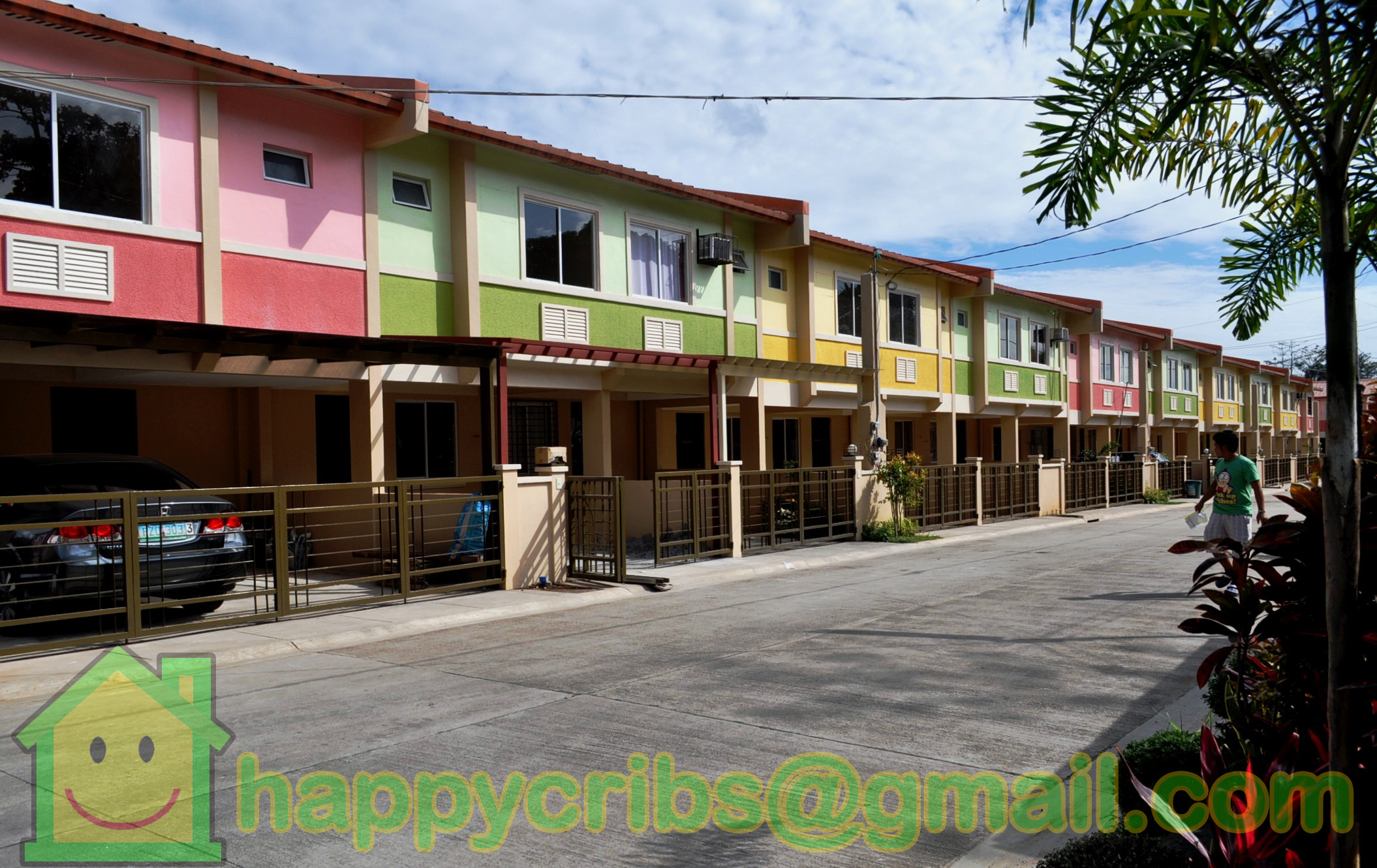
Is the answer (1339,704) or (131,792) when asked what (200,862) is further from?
(1339,704)

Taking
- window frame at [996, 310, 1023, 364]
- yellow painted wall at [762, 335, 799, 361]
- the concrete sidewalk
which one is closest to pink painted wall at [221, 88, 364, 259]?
the concrete sidewalk

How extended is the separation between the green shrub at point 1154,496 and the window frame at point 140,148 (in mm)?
31446

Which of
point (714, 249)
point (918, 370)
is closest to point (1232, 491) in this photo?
point (714, 249)

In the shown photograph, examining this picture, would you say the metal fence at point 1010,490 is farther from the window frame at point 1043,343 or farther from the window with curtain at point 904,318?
the window frame at point 1043,343

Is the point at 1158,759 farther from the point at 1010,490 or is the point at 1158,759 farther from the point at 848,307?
the point at 1010,490

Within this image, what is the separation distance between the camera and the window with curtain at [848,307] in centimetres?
2383

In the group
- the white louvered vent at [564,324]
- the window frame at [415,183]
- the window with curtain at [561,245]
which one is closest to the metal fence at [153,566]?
the white louvered vent at [564,324]

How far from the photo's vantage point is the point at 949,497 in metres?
23.8

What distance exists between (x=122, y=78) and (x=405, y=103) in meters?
3.48

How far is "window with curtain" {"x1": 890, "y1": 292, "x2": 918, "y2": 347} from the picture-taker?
1002 inches

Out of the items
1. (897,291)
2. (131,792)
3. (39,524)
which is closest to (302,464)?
(39,524)

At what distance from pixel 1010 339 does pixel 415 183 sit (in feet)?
69.1

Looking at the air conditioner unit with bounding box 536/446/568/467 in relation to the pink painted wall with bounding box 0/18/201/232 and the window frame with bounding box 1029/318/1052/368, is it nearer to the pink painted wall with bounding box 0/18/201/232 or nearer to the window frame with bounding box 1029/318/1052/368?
the pink painted wall with bounding box 0/18/201/232

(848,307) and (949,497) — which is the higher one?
(848,307)
